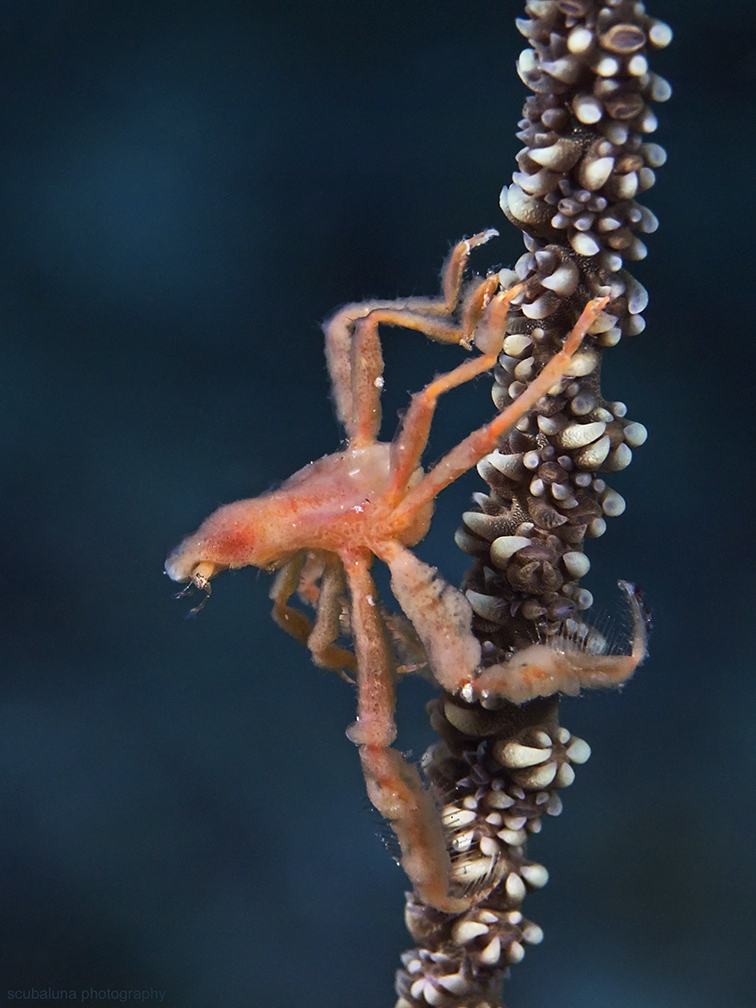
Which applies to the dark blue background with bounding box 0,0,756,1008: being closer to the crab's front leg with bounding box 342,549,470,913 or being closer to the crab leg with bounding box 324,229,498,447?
the crab leg with bounding box 324,229,498,447

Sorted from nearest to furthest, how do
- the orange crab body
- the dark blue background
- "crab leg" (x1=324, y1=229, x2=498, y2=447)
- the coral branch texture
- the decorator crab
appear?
the coral branch texture
the decorator crab
"crab leg" (x1=324, y1=229, x2=498, y2=447)
the orange crab body
the dark blue background

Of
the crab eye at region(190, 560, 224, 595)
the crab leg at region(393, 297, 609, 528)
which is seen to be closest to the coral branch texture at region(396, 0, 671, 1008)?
the crab leg at region(393, 297, 609, 528)

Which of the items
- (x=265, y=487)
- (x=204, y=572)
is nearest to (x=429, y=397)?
(x=204, y=572)

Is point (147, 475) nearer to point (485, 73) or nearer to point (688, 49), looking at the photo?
point (485, 73)

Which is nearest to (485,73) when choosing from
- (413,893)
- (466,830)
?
(466,830)

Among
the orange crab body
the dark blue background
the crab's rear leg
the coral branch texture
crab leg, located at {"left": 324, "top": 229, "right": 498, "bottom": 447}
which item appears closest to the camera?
the coral branch texture

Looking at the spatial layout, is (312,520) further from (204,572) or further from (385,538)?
(204,572)

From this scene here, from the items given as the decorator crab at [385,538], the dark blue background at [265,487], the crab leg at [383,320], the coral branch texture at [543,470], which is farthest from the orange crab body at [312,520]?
the dark blue background at [265,487]
